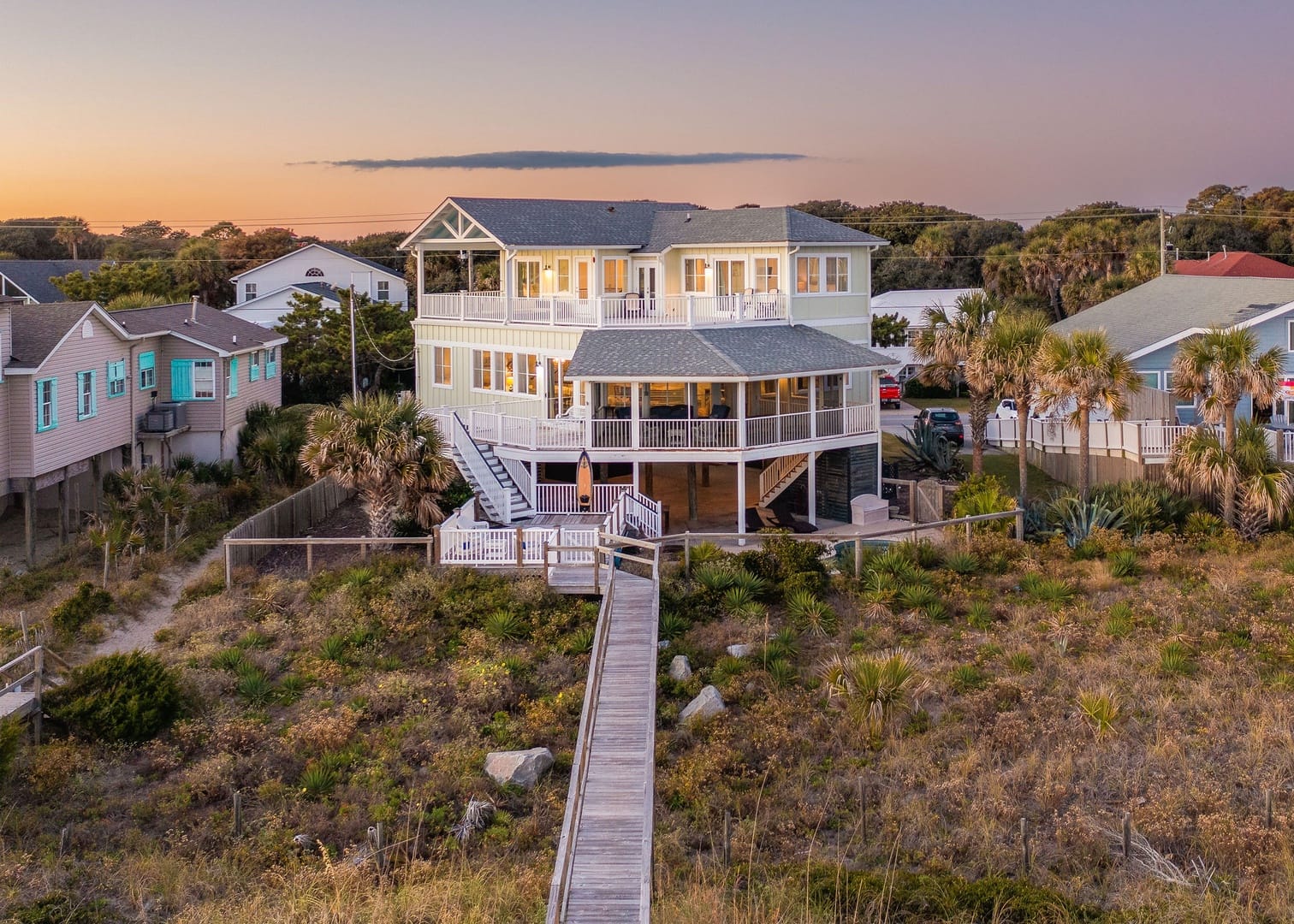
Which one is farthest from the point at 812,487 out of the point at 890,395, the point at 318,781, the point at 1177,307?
the point at 890,395

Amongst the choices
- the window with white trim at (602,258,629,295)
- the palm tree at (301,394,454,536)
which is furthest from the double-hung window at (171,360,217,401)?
the window with white trim at (602,258,629,295)

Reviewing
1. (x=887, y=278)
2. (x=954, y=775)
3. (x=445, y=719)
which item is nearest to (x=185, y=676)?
(x=445, y=719)

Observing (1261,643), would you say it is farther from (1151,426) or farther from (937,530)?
(1151,426)

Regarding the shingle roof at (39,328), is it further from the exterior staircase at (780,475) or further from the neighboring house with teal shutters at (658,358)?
the exterior staircase at (780,475)

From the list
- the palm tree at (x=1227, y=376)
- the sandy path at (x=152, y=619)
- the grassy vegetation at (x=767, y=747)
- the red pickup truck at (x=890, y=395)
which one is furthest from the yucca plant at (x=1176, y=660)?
the red pickup truck at (x=890, y=395)

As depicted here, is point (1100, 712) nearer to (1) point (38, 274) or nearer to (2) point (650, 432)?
(2) point (650, 432)
